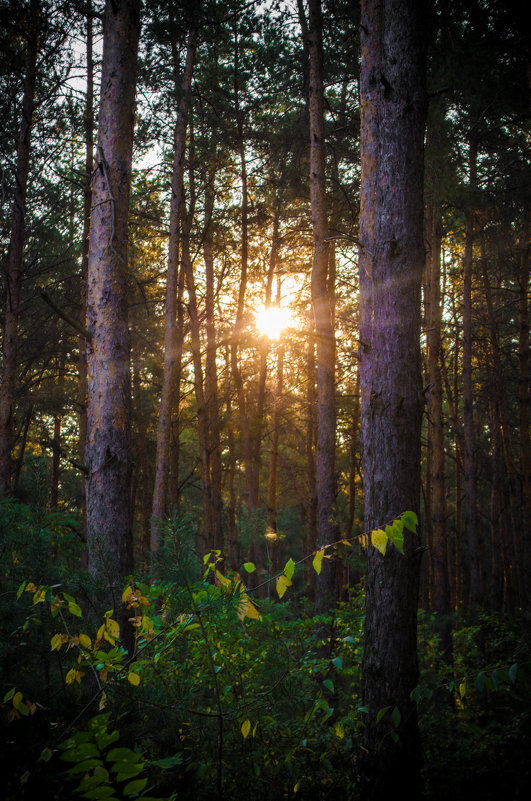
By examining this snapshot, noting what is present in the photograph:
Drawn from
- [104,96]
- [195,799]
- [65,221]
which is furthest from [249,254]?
[195,799]

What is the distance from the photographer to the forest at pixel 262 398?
260 centimetres

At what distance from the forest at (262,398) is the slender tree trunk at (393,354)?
23 mm

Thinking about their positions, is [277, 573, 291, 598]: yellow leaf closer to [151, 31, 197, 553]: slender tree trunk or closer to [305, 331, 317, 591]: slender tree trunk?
[151, 31, 197, 553]: slender tree trunk

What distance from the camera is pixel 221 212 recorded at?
1388 centimetres

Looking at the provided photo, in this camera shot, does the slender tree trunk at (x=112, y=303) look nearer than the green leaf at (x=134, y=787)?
No

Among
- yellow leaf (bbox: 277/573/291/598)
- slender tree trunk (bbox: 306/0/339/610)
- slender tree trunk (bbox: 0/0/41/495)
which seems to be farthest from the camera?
slender tree trunk (bbox: 0/0/41/495)

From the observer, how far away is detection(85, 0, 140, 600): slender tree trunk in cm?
475

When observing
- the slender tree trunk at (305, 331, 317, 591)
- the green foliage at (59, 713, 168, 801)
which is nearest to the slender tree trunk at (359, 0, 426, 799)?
the green foliage at (59, 713, 168, 801)

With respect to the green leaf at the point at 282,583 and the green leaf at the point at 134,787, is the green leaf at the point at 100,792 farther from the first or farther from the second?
the green leaf at the point at 282,583

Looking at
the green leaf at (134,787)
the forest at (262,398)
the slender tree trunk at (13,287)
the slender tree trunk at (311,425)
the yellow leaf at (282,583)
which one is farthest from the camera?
the slender tree trunk at (311,425)

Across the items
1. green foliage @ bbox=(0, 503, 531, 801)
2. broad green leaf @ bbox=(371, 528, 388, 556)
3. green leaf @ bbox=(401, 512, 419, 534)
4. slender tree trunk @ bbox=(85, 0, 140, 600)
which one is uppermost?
slender tree trunk @ bbox=(85, 0, 140, 600)

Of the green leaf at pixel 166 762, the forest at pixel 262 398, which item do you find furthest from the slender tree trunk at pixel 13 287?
the green leaf at pixel 166 762

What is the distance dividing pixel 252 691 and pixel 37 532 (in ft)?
7.97

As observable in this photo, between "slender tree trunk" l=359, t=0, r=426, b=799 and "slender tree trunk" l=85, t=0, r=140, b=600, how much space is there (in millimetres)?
2388
